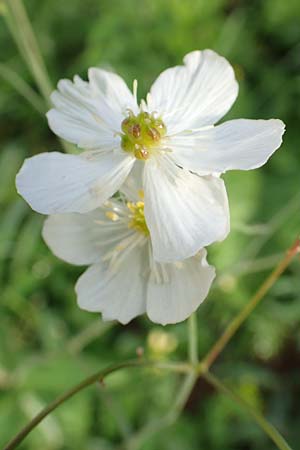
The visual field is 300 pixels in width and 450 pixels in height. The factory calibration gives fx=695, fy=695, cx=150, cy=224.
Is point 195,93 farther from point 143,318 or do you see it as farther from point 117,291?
point 143,318

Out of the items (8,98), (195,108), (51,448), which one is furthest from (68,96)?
(8,98)

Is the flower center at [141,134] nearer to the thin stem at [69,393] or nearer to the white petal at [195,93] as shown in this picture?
the white petal at [195,93]

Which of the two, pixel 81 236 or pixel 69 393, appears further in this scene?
pixel 81 236

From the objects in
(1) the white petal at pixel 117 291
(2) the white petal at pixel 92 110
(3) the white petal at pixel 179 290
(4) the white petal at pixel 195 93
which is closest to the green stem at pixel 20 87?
(2) the white petal at pixel 92 110

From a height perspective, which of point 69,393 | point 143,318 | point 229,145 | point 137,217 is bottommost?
point 143,318

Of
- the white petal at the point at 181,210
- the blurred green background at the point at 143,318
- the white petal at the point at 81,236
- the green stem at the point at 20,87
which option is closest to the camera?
the white petal at the point at 181,210

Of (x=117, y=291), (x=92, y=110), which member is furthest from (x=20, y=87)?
(x=117, y=291)

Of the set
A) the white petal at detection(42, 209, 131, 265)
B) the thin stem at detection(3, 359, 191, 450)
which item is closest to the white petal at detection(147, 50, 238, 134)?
the white petal at detection(42, 209, 131, 265)
